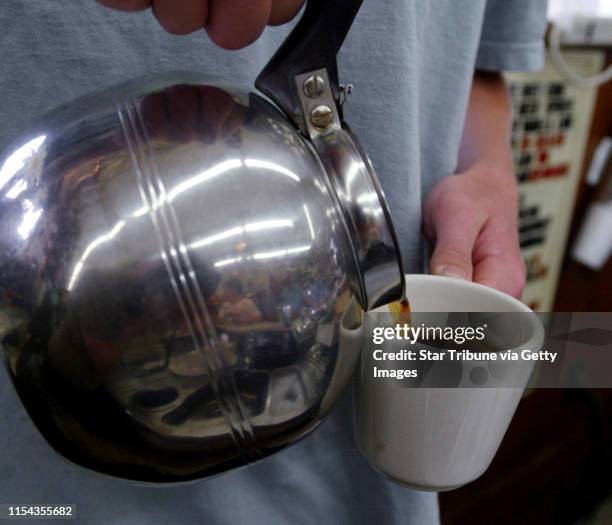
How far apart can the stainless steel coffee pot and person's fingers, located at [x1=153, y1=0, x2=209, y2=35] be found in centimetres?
3

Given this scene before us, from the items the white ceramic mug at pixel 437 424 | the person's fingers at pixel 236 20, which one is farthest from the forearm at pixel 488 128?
the person's fingers at pixel 236 20

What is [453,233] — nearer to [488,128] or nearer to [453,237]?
[453,237]

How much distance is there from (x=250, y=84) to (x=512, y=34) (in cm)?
29

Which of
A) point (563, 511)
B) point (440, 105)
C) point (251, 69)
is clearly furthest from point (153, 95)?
point (563, 511)

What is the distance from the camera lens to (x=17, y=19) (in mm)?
329

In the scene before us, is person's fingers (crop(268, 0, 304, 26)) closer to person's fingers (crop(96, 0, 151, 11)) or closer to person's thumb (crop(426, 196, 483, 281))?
person's fingers (crop(96, 0, 151, 11))

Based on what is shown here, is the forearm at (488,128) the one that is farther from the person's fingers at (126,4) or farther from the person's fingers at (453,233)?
the person's fingers at (126,4)

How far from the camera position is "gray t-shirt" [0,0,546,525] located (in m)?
0.34

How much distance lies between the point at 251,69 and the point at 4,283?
0.21 m

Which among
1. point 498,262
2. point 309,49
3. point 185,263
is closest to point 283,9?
point 309,49

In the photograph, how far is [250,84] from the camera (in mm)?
370

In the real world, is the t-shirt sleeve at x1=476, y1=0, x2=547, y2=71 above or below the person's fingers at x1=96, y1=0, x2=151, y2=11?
below

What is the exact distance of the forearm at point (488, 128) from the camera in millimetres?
526

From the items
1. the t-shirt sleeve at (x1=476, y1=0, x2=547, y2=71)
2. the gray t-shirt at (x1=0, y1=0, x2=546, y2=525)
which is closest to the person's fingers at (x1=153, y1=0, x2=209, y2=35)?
the gray t-shirt at (x1=0, y1=0, x2=546, y2=525)
